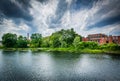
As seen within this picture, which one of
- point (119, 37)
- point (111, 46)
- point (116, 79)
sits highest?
point (119, 37)

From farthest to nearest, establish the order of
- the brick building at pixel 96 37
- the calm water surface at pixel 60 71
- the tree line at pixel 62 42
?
the brick building at pixel 96 37, the tree line at pixel 62 42, the calm water surface at pixel 60 71

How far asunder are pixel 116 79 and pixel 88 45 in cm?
5083

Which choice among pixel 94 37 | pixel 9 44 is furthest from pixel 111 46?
pixel 9 44

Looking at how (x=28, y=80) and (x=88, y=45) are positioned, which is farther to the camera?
(x=88, y=45)

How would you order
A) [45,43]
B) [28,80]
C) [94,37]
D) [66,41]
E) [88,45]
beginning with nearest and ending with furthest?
[28,80] → [88,45] → [66,41] → [45,43] → [94,37]

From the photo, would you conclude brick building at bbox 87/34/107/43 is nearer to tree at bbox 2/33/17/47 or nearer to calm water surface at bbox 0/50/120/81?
tree at bbox 2/33/17/47

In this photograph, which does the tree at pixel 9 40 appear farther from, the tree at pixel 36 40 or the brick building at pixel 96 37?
the brick building at pixel 96 37

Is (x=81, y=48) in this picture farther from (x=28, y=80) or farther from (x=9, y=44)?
(x=9, y=44)

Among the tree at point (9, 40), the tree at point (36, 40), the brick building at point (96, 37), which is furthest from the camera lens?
the tree at point (36, 40)

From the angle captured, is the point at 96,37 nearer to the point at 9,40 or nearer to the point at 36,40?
the point at 36,40

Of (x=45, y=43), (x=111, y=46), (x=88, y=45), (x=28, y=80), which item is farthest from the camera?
(x=45, y=43)

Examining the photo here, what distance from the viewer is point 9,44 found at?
103000 millimetres

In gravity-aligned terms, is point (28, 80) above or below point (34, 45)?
below

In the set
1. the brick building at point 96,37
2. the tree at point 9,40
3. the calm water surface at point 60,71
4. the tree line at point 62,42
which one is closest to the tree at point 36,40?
the tree line at point 62,42
